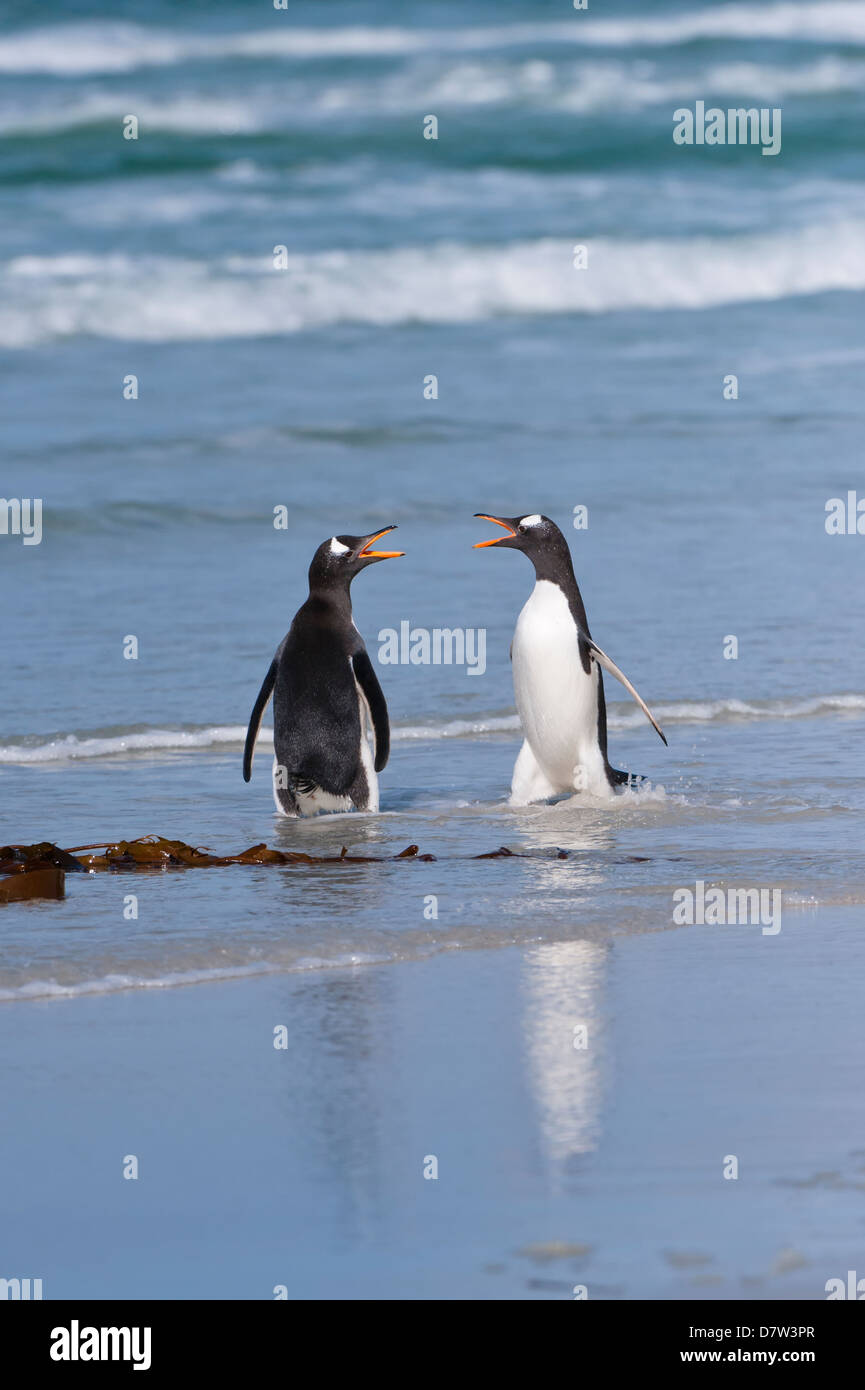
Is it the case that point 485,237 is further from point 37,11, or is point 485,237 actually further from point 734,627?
point 734,627

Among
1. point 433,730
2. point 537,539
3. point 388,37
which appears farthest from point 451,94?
point 537,539

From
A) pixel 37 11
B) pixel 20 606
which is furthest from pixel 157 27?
pixel 20 606

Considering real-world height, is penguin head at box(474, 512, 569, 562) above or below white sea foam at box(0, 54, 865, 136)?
below

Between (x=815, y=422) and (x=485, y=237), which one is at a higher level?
(x=485, y=237)

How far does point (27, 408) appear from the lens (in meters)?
13.4

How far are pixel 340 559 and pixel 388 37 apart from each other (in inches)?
898

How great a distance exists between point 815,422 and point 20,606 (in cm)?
613

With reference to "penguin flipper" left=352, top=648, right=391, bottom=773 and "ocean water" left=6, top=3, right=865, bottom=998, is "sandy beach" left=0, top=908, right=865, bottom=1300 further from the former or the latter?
"penguin flipper" left=352, top=648, right=391, bottom=773

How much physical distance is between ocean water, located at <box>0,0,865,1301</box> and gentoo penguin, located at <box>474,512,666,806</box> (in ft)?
0.49

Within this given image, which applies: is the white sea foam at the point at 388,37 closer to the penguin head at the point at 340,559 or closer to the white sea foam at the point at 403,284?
the white sea foam at the point at 403,284

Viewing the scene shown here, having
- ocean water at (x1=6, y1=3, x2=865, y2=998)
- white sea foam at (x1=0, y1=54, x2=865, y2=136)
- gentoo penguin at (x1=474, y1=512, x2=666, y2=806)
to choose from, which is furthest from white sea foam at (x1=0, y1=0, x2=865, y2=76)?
gentoo penguin at (x1=474, y1=512, x2=666, y2=806)

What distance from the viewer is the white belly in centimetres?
597
